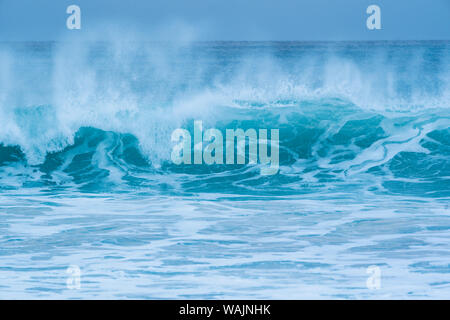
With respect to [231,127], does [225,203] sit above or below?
below

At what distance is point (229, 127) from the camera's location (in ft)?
30.6

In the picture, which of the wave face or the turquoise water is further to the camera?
the wave face

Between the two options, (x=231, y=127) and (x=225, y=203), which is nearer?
(x=225, y=203)

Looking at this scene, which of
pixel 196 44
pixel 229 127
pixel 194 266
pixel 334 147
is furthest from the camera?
pixel 196 44

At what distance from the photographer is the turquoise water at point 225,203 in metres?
3.84

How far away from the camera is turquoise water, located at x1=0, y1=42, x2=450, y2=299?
3.84 m

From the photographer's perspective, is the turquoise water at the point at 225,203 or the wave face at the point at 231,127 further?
the wave face at the point at 231,127

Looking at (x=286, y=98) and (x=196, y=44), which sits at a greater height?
(x=196, y=44)

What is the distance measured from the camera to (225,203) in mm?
6109
